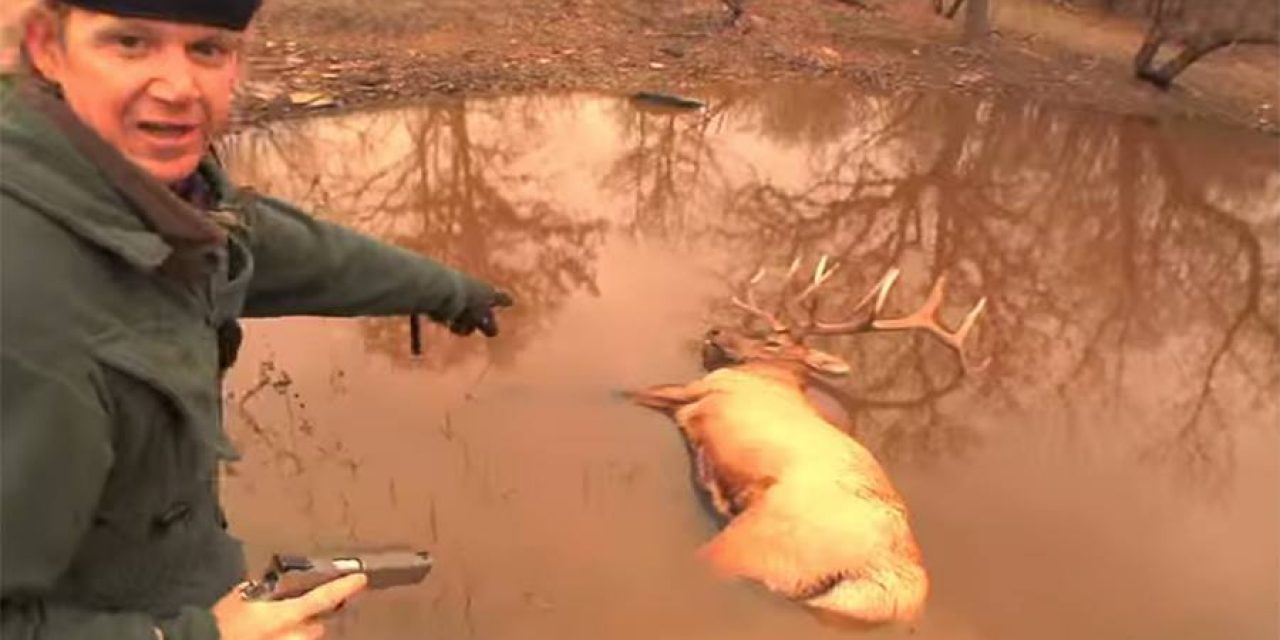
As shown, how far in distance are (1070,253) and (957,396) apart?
6.69ft

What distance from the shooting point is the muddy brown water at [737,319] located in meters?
4.97

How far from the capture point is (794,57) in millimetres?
10672

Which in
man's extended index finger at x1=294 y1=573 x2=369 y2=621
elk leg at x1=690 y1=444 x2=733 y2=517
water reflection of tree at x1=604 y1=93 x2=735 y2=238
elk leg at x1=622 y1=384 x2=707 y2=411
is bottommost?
elk leg at x1=690 y1=444 x2=733 y2=517

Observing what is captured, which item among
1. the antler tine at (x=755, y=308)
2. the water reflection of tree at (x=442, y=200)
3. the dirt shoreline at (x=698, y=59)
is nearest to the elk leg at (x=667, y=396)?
the antler tine at (x=755, y=308)

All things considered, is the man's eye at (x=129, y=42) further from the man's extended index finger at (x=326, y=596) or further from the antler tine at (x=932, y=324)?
the antler tine at (x=932, y=324)

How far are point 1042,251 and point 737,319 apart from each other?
7.18 ft

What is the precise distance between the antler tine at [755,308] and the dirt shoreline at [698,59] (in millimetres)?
3008

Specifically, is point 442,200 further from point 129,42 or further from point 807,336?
point 129,42

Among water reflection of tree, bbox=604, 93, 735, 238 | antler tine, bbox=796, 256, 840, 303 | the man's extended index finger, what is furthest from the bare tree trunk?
the man's extended index finger

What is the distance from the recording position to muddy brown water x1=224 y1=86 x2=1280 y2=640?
16.3ft

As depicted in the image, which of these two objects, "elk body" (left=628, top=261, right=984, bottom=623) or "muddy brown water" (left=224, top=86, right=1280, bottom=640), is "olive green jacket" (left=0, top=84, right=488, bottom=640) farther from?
"elk body" (left=628, top=261, right=984, bottom=623)

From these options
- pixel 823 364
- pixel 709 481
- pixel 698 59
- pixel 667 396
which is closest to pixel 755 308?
pixel 823 364

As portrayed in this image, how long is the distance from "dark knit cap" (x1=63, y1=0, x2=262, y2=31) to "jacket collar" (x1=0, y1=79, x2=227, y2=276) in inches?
3.8

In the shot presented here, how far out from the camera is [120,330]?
1194mm
